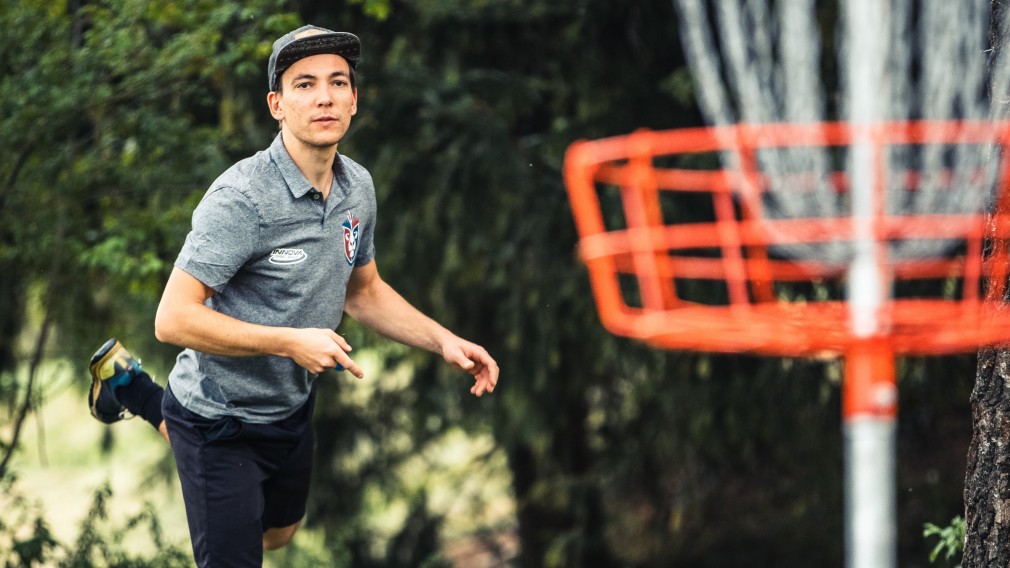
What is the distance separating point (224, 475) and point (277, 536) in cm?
66

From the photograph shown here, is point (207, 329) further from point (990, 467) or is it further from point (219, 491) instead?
point (990, 467)

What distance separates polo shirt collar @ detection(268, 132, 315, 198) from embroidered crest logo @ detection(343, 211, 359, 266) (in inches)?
7.4

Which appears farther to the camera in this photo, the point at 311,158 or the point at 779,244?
the point at 311,158

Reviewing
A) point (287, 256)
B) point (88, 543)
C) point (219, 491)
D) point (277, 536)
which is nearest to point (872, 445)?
point (287, 256)

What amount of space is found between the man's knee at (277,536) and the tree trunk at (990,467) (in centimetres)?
218

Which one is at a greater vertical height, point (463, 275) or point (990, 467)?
point (463, 275)

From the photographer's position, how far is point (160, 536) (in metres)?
6.04

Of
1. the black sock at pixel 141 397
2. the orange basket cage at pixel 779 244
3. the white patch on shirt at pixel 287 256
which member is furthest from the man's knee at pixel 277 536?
the orange basket cage at pixel 779 244

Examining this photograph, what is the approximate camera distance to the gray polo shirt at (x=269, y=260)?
11.1 ft

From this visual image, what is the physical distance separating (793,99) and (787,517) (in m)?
6.76

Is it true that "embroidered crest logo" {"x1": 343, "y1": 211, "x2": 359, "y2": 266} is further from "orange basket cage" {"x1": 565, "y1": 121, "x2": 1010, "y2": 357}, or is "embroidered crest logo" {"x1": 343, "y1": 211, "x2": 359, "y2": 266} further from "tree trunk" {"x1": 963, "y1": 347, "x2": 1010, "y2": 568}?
"tree trunk" {"x1": 963, "y1": 347, "x2": 1010, "y2": 568}

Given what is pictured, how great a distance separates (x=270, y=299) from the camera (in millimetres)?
3561

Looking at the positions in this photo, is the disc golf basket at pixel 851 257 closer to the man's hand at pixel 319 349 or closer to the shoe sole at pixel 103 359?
the man's hand at pixel 319 349

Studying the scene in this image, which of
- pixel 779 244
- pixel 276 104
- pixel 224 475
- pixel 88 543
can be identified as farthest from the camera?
pixel 88 543
